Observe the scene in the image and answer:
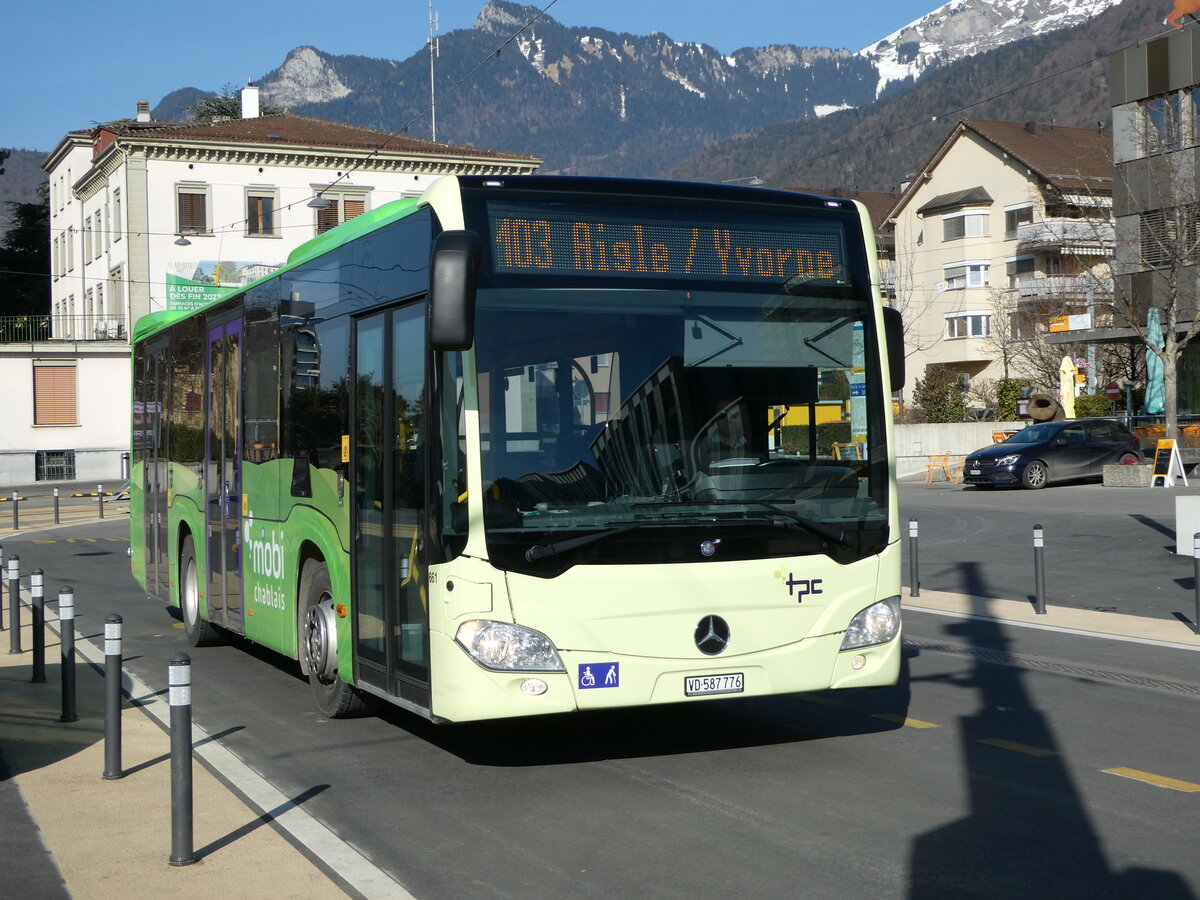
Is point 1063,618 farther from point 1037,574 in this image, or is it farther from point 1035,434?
point 1035,434

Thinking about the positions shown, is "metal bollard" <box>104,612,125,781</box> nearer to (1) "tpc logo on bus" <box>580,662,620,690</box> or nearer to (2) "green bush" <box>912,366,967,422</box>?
(1) "tpc logo on bus" <box>580,662,620,690</box>

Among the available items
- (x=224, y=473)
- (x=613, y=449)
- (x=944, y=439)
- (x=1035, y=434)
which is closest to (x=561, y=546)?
(x=613, y=449)

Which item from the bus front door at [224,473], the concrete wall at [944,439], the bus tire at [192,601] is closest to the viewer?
the bus front door at [224,473]

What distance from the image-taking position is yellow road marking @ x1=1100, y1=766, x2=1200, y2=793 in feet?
24.2

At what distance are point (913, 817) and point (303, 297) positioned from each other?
17.9 ft

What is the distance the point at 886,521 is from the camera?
26.5 feet

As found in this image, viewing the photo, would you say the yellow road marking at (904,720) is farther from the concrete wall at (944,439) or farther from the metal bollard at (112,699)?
the concrete wall at (944,439)

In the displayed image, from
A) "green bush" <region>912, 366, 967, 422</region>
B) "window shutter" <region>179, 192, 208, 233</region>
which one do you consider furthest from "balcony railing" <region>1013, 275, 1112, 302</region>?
"window shutter" <region>179, 192, 208, 233</region>

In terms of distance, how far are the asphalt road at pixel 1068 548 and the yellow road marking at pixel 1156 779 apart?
7.25 meters

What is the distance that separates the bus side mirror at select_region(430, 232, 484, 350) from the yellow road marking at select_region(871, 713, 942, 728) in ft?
13.3

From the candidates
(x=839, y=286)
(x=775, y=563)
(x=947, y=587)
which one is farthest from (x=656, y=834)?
(x=947, y=587)

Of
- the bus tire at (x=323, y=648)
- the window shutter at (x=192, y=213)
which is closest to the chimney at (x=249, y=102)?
the window shutter at (x=192, y=213)

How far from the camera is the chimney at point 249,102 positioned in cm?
7375

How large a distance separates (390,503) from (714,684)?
207 cm
